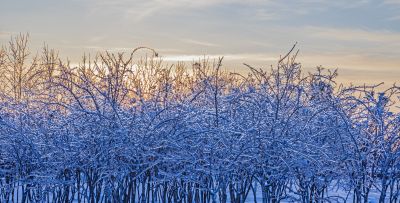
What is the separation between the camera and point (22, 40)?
33375 mm

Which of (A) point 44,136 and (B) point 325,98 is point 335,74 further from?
(A) point 44,136

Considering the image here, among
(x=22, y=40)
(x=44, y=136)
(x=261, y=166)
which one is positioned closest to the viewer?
(x=261, y=166)

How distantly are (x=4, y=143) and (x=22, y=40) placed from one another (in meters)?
20.5

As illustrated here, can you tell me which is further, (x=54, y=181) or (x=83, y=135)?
(x=54, y=181)

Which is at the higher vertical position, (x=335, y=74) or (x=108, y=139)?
(x=335, y=74)

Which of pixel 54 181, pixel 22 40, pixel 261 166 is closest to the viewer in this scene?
pixel 261 166

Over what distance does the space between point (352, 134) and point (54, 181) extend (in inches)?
236

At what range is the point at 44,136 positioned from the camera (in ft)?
44.7

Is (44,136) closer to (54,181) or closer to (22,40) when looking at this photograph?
(54,181)

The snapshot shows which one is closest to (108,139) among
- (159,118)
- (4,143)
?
(159,118)

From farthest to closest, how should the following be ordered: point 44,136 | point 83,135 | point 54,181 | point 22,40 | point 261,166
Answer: point 22,40
point 44,136
point 54,181
point 83,135
point 261,166

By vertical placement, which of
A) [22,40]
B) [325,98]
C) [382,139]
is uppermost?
[22,40]

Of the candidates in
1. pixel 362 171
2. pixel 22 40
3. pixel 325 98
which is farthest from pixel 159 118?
pixel 22 40

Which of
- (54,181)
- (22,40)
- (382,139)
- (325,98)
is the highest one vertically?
(22,40)
